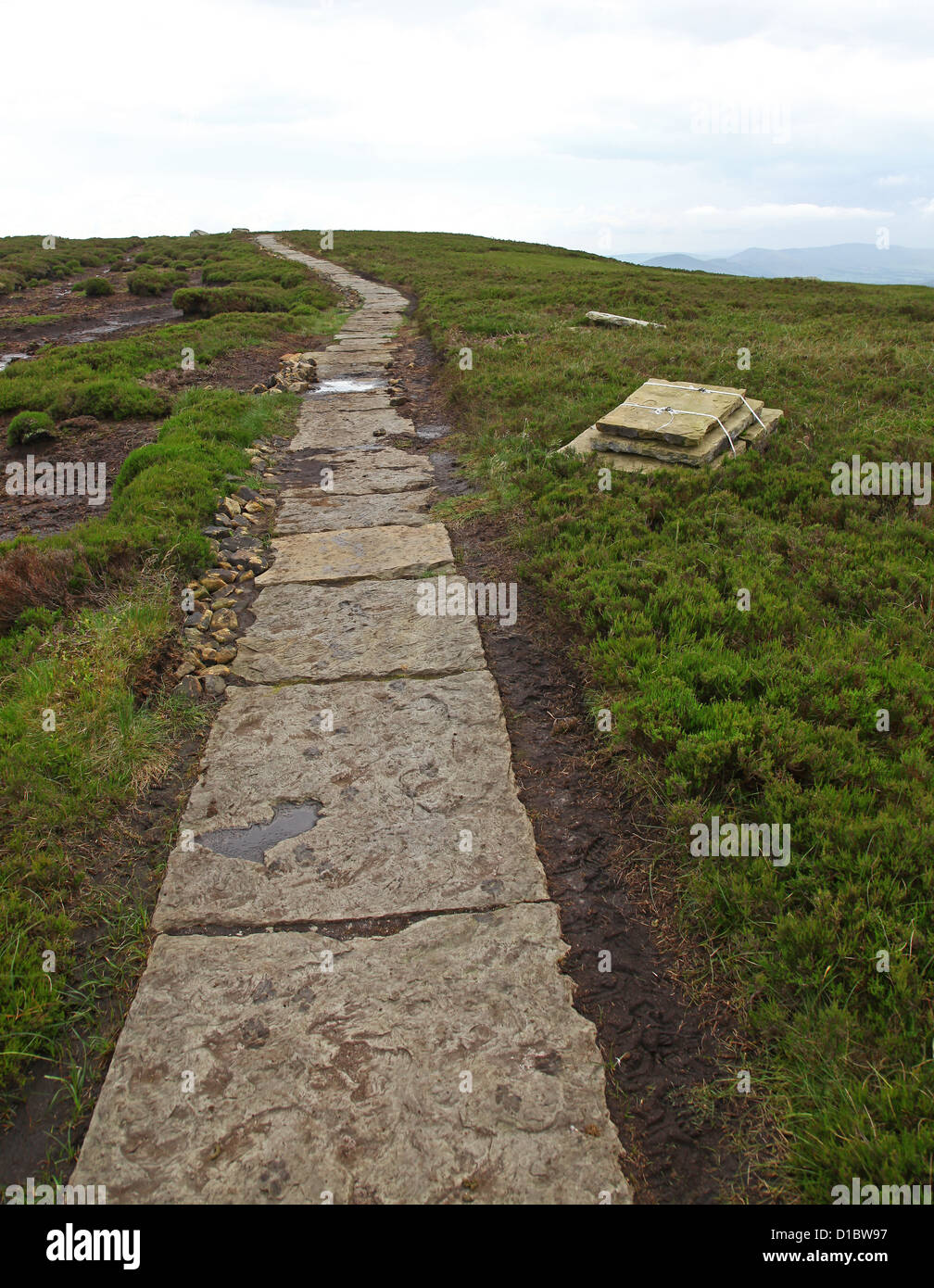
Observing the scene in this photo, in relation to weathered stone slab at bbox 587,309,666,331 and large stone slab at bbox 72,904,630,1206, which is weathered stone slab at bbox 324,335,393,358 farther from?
large stone slab at bbox 72,904,630,1206

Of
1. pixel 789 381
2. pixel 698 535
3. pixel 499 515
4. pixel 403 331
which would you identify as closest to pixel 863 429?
pixel 789 381

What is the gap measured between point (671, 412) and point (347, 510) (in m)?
3.83

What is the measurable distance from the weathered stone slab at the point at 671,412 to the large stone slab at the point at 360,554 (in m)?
2.46

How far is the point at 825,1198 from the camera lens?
2359 millimetres

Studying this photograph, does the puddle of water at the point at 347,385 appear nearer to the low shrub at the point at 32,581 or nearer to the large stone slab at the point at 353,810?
the low shrub at the point at 32,581

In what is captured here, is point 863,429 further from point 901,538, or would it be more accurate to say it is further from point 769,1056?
point 769,1056

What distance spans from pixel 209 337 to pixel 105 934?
1724 centimetres

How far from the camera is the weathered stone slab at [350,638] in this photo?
5527 mm

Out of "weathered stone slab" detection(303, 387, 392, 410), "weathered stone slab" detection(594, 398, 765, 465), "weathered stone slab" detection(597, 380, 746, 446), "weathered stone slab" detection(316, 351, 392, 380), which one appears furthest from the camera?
"weathered stone slab" detection(316, 351, 392, 380)

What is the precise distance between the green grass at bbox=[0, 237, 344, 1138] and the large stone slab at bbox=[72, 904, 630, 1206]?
31cm

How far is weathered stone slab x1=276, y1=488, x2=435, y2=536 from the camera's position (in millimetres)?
8141

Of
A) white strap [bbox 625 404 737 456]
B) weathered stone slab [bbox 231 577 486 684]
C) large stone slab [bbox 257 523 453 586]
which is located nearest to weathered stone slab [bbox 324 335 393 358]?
white strap [bbox 625 404 737 456]

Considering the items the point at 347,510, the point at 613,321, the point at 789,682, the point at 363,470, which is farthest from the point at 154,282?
the point at 789,682

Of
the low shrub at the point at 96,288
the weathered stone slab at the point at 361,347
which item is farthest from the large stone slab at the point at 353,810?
the low shrub at the point at 96,288
